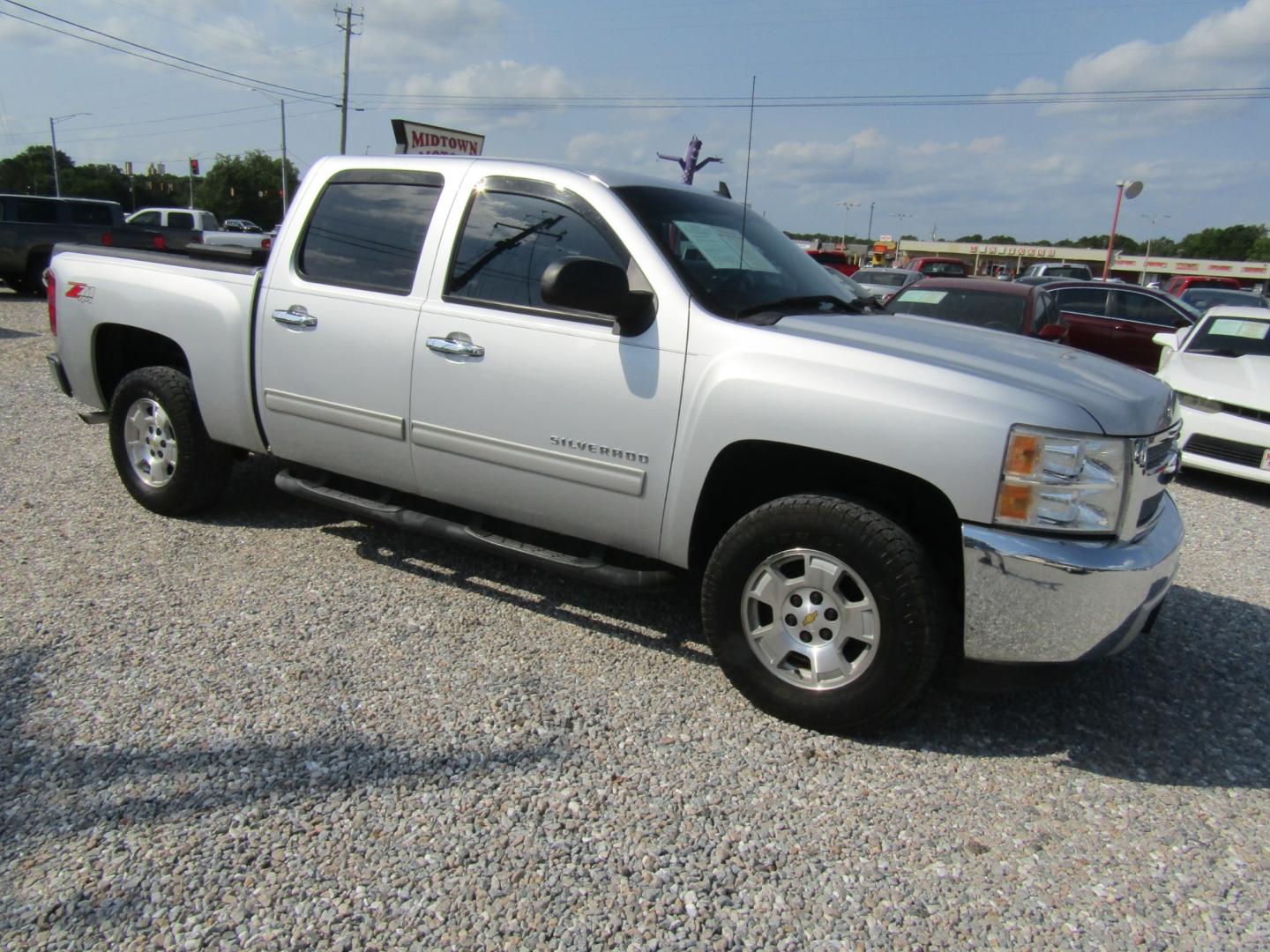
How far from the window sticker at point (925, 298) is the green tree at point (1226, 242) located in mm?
98003

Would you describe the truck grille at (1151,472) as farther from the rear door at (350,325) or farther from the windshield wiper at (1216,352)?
the windshield wiper at (1216,352)

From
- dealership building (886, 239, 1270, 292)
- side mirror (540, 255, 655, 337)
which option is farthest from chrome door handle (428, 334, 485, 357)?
dealership building (886, 239, 1270, 292)

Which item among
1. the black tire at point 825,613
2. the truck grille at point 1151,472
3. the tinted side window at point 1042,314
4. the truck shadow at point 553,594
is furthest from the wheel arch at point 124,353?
the tinted side window at point 1042,314

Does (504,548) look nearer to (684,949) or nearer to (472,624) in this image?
(472,624)

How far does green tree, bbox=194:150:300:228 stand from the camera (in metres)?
79.2

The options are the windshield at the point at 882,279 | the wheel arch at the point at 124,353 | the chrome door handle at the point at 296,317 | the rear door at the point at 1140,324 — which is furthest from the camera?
the windshield at the point at 882,279

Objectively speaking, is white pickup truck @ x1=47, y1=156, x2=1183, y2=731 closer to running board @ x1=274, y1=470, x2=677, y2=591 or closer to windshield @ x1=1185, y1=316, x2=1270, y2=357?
running board @ x1=274, y1=470, x2=677, y2=591

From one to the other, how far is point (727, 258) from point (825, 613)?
1463 millimetres

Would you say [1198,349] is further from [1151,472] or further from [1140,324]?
[1151,472]

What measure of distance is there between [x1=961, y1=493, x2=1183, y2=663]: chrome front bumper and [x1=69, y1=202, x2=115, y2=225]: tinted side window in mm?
18036

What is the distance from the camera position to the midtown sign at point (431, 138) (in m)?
7.92

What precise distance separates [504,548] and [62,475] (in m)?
3.66

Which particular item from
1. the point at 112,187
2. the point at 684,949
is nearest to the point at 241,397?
the point at 684,949

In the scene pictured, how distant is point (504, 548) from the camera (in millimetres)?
3730
